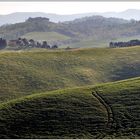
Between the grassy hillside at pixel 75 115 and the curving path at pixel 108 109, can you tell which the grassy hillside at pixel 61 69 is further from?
the curving path at pixel 108 109

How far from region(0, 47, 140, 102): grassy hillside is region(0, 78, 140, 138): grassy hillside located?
22324 mm

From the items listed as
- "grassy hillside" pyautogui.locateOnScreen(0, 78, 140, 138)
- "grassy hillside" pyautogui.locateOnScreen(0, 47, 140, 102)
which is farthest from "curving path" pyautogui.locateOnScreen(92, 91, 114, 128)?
"grassy hillside" pyautogui.locateOnScreen(0, 47, 140, 102)

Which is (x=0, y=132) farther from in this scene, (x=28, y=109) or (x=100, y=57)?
(x=100, y=57)

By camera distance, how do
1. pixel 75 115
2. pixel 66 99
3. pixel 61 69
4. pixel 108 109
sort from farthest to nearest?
pixel 61 69, pixel 66 99, pixel 108 109, pixel 75 115

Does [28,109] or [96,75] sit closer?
[28,109]

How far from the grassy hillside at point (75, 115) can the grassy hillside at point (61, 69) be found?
879 inches

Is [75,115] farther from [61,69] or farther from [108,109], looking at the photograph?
[61,69]

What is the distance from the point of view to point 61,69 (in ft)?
456

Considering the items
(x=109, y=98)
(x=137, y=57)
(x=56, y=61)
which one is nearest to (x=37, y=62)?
(x=56, y=61)

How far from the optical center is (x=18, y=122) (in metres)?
76.4

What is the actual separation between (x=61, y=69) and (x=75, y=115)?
60.3 meters

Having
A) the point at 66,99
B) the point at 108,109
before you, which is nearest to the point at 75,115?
the point at 108,109

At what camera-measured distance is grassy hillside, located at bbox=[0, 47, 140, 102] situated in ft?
391

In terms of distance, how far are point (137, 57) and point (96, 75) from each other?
28.6 m
